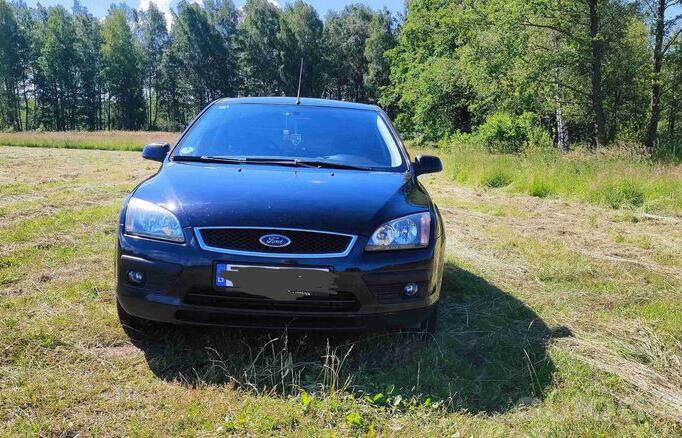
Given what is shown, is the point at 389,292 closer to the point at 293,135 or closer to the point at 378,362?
the point at 378,362

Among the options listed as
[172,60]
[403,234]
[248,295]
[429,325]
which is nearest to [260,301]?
[248,295]

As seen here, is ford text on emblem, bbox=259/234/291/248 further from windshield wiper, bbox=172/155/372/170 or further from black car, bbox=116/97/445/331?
windshield wiper, bbox=172/155/372/170

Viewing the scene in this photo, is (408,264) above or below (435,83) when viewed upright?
below

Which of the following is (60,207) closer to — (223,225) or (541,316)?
(223,225)

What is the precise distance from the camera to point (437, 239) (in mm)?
2824

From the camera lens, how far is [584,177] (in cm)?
1016

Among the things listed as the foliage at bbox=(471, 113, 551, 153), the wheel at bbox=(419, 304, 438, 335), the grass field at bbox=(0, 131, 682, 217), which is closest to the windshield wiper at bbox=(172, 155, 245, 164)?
the wheel at bbox=(419, 304, 438, 335)

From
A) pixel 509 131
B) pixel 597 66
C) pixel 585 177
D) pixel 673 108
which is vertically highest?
pixel 597 66

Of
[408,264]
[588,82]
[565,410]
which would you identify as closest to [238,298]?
[408,264]

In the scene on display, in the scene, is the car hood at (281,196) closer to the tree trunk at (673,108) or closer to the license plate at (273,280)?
the license plate at (273,280)

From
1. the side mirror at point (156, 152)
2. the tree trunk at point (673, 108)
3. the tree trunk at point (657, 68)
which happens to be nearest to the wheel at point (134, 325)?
the side mirror at point (156, 152)

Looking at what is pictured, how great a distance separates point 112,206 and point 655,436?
6988mm

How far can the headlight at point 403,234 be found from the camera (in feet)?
8.46

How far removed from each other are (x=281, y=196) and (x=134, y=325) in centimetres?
112
